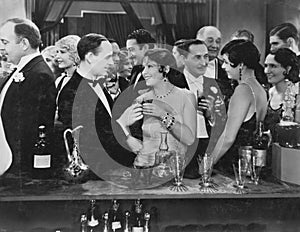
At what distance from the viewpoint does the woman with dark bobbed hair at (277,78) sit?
87.7 inches

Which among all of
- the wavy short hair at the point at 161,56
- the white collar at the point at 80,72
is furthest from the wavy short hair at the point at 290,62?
the white collar at the point at 80,72

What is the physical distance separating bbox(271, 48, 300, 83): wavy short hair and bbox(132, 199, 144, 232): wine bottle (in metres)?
0.83

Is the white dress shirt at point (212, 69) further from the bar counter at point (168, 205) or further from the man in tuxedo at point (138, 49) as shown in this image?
the bar counter at point (168, 205)

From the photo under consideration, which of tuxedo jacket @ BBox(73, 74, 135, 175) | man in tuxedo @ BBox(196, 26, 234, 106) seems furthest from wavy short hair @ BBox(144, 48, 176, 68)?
tuxedo jacket @ BBox(73, 74, 135, 175)

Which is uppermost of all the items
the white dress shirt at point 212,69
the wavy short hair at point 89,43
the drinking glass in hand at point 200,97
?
the wavy short hair at point 89,43

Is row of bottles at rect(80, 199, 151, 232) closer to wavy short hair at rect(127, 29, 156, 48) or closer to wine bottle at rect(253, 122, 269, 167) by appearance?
wine bottle at rect(253, 122, 269, 167)

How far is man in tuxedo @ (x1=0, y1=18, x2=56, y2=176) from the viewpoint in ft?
6.91

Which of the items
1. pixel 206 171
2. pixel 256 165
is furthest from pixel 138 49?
pixel 256 165

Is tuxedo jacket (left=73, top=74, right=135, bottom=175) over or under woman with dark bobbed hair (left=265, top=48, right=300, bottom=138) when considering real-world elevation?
under

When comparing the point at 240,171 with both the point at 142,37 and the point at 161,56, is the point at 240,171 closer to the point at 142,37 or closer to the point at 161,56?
the point at 161,56

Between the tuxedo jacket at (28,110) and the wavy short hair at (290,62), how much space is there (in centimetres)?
96

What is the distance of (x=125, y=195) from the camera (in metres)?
2.14

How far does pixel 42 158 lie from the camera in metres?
2.14

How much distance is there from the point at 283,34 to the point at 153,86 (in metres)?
0.59
